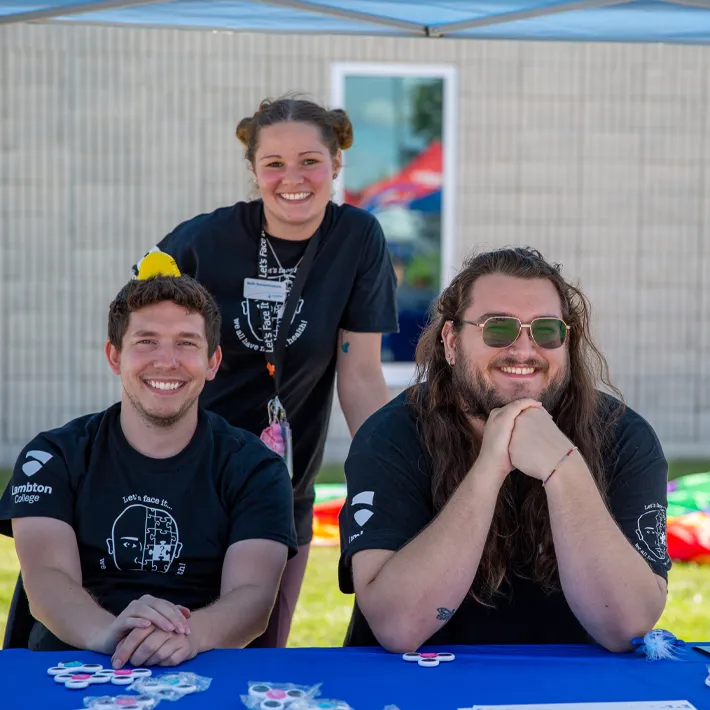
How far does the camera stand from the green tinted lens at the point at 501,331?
238 centimetres

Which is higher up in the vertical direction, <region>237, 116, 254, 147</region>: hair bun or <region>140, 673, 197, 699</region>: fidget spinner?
<region>237, 116, 254, 147</region>: hair bun

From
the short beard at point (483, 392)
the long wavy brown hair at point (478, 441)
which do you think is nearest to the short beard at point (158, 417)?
the long wavy brown hair at point (478, 441)

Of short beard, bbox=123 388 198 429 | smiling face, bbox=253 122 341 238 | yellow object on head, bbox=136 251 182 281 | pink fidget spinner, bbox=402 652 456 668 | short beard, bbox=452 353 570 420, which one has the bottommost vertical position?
pink fidget spinner, bbox=402 652 456 668

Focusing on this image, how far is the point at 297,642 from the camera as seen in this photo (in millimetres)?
4461

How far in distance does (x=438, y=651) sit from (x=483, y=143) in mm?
6614

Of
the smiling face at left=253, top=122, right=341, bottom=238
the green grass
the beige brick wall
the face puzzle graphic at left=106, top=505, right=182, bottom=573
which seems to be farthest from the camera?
the beige brick wall

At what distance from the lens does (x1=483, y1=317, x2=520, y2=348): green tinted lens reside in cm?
238

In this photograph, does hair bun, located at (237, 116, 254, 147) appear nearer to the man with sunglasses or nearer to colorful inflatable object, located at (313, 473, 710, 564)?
the man with sunglasses

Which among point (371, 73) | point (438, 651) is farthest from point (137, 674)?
point (371, 73)

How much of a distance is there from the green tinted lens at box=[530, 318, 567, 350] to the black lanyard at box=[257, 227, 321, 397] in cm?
112

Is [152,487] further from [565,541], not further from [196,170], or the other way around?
[196,170]

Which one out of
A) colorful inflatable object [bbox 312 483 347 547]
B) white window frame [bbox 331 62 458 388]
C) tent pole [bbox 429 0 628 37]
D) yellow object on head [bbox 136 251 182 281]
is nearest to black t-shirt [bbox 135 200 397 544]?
yellow object on head [bbox 136 251 182 281]

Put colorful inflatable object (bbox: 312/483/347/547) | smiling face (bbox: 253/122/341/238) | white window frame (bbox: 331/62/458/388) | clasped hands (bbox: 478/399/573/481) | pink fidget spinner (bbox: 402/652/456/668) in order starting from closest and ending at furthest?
pink fidget spinner (bbox: 402/652/456/668)
clasped hands (bbox: 478/399/573/481)
smiling face (bbox: 253/122/341/238)
colorful inflatable object (bbox: 312/483/347/547)
white window frame (bbox: 331/62/458/388)

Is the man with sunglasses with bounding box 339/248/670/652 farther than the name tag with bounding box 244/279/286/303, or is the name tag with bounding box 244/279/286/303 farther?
the name tag with bounding box 244/279/286/303
